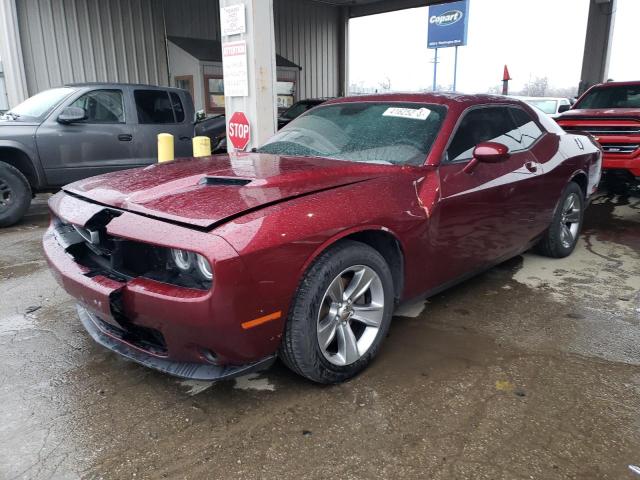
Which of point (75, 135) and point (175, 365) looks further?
point (75, 135)

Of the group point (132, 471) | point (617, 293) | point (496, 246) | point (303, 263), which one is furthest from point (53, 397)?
point (617, 293)

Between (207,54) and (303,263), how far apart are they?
1249 cm

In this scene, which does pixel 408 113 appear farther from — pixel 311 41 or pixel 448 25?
pixel 448 25

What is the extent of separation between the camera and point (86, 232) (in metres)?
2.61

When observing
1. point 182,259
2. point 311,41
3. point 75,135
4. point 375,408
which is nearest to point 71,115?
point 75,135

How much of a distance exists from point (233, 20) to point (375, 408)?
5.52 metres

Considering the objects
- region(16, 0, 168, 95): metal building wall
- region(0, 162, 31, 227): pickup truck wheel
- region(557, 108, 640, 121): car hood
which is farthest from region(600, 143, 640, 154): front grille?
region(16, 0, 168, 95): metal building wall

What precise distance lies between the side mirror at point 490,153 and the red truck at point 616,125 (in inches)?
201

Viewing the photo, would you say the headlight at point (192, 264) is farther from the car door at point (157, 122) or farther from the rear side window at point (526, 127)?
the car door at point (157, 122)

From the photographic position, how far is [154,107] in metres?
7.30

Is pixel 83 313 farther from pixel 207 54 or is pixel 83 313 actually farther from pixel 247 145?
pixel 207 54

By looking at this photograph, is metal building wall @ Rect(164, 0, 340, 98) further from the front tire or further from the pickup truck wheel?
the front tire

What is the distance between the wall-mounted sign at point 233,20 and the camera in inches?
248

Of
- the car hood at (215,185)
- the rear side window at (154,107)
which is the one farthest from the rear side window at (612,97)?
the car hood at (215,185)
